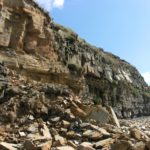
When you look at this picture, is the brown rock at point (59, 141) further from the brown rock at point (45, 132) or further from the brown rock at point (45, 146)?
the brown rock at point (45, 146)

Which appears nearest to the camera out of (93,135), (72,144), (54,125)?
(72,144)

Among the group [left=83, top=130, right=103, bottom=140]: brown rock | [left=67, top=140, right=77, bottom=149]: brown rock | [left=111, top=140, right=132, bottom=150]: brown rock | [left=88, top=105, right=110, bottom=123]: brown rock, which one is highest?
[left=88, top=105, right=110, bottom=123]: brown rock

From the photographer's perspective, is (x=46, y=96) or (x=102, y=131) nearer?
(x=102, y=131)

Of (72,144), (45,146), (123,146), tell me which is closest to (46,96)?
(72,144)

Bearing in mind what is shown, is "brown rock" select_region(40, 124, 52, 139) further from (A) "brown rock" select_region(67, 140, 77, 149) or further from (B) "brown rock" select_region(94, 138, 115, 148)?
(B) "brown rock" select_region(94, 138, 115, 148)

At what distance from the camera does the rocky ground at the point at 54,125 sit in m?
13.1

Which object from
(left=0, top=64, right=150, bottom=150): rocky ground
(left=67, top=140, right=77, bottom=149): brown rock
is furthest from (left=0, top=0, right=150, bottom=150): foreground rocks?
(left=67, top=140, right=77, bottom=149): brown rock

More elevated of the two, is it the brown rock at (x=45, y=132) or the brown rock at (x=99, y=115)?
the brown rock at (x=99, y=115)

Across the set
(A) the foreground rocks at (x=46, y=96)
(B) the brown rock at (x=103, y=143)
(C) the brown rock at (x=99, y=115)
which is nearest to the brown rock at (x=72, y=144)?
(A) the foreground rocks at (x=46, y=96)

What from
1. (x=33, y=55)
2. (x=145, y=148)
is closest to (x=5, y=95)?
(x=145, y=148)

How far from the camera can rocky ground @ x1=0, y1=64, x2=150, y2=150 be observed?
13.1 m

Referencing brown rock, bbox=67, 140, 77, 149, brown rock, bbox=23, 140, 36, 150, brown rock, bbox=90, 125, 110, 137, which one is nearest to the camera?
brown rock, bbox=23, 140, 36, 150

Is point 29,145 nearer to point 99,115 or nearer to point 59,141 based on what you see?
point 59,141

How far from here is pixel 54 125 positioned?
16.5 metres
